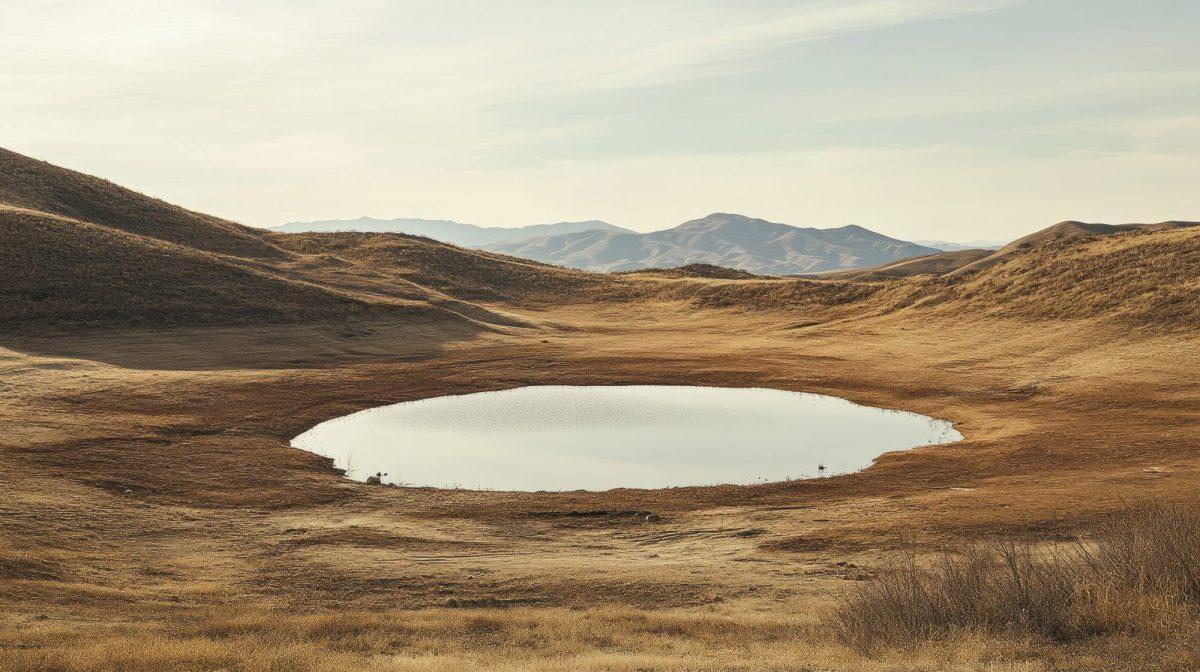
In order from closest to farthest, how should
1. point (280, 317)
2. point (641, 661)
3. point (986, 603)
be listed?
point (641, 661) < point (986, 603) < point (280, 317)

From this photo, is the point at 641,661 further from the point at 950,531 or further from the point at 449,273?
the point at 449,273

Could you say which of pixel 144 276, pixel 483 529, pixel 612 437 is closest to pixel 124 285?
pixel 144 276

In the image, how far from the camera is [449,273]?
98688mm

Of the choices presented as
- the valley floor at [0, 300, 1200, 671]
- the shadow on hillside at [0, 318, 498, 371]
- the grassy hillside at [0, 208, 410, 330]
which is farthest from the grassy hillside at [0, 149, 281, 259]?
the valley floor at [0, 300, 1200, 671]

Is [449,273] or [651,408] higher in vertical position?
[449,273]

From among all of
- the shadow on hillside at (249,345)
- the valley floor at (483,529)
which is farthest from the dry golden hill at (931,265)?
the valley floor at (483,529)

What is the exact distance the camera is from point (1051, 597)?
13344 millimetres

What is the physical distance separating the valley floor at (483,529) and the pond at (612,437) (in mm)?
1502

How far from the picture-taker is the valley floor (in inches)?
505

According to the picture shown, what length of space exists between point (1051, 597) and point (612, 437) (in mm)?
20384

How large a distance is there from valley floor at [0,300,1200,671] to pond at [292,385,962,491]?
150 cm

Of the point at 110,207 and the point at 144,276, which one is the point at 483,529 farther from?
the point at 110,207

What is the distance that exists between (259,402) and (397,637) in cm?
2573

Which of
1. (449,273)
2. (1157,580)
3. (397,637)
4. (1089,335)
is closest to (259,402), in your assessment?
(397,637)
